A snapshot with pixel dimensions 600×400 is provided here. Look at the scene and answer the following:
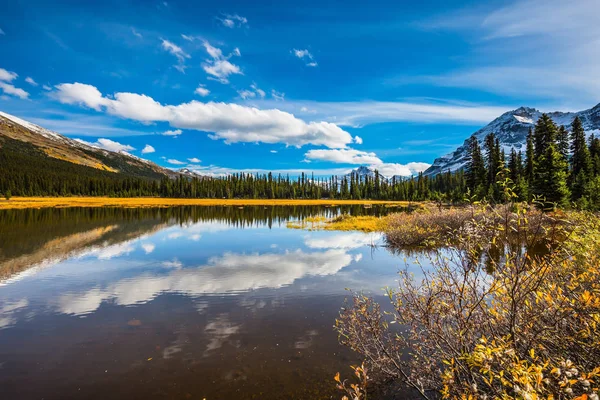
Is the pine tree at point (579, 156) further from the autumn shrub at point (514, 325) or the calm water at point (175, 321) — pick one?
the autumn shrub at point (514, 325)

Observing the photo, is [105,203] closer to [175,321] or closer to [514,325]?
[175,321]

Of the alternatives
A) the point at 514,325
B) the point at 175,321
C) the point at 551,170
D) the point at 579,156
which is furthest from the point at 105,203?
the point at 579,156

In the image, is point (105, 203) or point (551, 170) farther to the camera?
point (105, 203)

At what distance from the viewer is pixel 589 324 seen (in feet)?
15.4

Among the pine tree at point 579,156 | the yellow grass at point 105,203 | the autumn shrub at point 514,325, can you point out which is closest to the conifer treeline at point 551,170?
the pine tree at point 579,156

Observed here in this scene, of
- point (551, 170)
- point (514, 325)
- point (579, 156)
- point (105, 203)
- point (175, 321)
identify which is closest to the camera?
point (514, 325)

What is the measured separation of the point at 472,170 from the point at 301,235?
2399 inches

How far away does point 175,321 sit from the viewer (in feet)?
38.6

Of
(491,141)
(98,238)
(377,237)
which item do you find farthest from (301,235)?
(491,141)

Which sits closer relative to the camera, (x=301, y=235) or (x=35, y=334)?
(x=35, y=334)

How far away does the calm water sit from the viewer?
26.5ft

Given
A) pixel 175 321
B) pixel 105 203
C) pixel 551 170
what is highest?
pixel 551 170

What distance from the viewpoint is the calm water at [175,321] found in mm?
8078

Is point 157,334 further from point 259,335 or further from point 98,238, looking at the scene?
point 98,238
